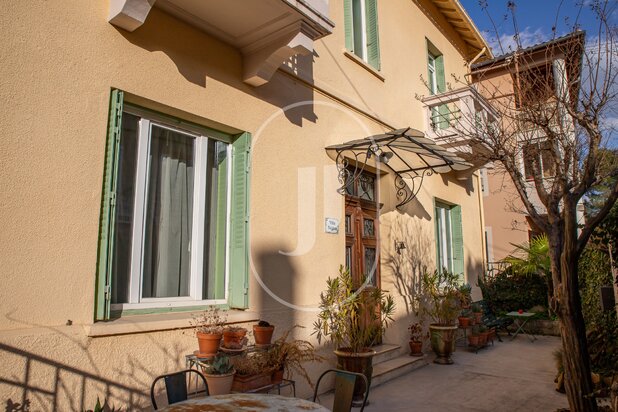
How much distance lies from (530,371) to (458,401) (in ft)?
7.26

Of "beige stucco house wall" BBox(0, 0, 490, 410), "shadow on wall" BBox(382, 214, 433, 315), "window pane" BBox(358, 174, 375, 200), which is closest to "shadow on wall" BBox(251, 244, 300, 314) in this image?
"beige stucco house wall" BBox(0, 0, 490, 410)

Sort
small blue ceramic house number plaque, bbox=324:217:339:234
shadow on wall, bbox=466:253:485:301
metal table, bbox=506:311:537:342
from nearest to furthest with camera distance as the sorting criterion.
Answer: small blue ceramic house number plaque, bbox=324:217:339:234 → metal table, bbox=506:311:537:342 → shadow on wall, bbox=466:253:485:301

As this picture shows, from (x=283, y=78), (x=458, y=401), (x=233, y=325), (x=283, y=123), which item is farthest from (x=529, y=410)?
(x=283, y=78)

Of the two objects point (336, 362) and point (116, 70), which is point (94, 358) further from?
point (336, 362)

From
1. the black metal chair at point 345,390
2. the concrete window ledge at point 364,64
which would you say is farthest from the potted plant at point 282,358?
the concrete window ledge at point 364,64

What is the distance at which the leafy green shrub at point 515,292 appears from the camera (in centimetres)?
1101

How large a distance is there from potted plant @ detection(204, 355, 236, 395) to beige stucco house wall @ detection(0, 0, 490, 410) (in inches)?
13.6

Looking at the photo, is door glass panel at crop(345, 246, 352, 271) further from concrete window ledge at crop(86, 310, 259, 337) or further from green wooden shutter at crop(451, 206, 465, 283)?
green wooden shutter at crop(451, 206, 465, 283)

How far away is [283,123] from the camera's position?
5.25 meters

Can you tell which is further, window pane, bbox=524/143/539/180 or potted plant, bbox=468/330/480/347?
potted plant, bbox=468/330/480/347

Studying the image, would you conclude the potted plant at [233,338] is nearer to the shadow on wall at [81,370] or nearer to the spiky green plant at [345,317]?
the shadow on wall at [81,370]

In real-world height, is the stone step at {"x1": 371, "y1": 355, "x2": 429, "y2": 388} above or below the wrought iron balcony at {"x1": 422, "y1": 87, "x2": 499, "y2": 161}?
below

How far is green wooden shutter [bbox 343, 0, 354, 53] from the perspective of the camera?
6.92 meters

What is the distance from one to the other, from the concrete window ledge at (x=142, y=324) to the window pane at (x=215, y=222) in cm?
42
